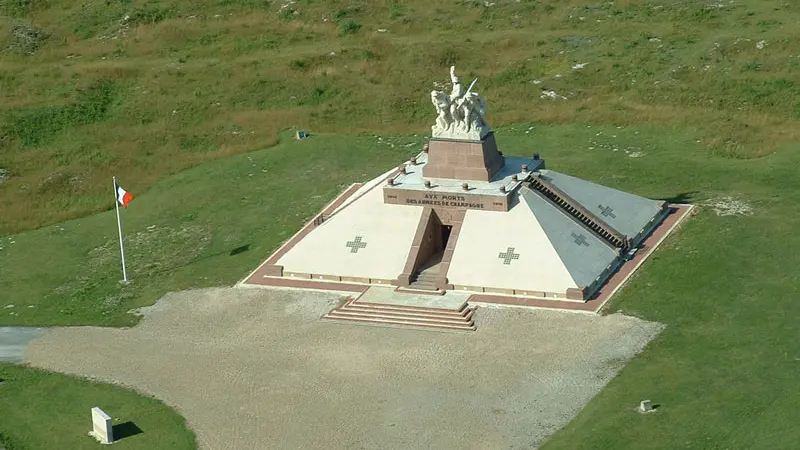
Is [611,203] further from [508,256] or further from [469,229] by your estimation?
[469,229]

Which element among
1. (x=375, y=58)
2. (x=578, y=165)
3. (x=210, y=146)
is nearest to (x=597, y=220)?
(x=578, y=165)

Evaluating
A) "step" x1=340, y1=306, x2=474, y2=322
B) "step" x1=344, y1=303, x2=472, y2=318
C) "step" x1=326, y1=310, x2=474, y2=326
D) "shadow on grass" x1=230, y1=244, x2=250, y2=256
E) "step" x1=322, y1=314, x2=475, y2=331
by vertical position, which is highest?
"shadow on grass" x1=230, y1=244, x2=250, y2=256

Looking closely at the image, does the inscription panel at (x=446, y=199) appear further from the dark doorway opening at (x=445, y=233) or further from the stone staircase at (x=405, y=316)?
the stone staircase at (x=405, y=316)

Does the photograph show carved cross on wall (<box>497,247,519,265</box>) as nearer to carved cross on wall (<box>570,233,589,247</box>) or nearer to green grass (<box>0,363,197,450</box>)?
carved cross on wall (<box>570,233,589,247</box>)

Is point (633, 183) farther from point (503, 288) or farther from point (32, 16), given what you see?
point (32, 16)

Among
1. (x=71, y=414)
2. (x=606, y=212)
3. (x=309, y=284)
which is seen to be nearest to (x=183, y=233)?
(x=309, y=284)

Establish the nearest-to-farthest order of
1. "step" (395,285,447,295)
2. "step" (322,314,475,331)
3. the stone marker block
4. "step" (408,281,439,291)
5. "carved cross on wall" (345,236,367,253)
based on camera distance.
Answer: the stone marker block
"step" (322,314,475,331)
"step" (395,285,447,295)
"step" (408,281,439,291)
"carved cross on wall" (345,236,367,253)

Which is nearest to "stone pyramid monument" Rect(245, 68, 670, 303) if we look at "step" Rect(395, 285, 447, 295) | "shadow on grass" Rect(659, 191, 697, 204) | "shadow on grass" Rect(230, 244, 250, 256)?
"step" Rect(395, 285, 447, 295)
